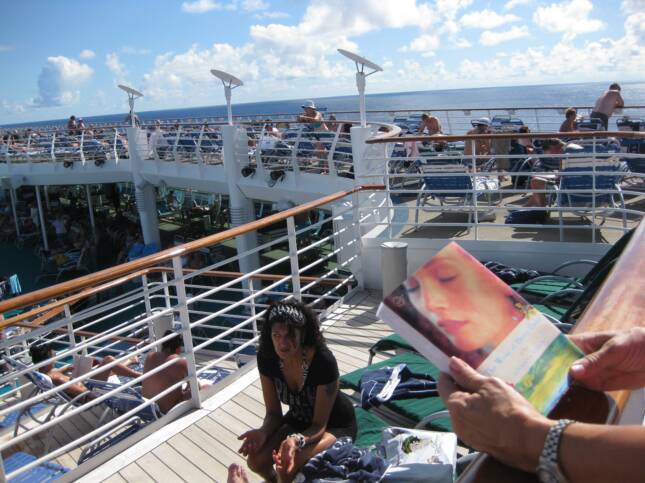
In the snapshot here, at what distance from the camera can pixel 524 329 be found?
0.88 metres

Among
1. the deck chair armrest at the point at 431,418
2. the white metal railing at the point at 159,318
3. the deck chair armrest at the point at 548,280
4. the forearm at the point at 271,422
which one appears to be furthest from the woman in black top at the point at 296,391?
the deck chair armrest at the point at 548,280

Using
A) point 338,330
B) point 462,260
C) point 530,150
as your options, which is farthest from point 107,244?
point 462,260

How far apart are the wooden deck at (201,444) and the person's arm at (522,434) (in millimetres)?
1958

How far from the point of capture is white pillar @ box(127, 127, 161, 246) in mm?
15121

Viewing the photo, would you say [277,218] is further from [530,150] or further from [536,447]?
[530,150]

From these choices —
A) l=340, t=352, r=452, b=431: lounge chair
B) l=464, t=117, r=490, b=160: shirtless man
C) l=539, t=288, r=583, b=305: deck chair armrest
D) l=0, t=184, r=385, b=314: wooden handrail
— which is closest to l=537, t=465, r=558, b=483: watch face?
l=340, t=352, r=452, b=431: lounge chair

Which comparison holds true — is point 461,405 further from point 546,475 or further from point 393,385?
Answer: point 393,385

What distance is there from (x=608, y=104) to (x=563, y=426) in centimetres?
843

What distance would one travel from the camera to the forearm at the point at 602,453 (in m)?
0.67

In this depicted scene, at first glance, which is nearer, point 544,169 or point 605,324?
point 605,324

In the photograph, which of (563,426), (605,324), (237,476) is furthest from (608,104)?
(563,426)

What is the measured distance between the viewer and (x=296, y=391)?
238cm

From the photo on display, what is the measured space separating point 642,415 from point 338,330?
10.9ft

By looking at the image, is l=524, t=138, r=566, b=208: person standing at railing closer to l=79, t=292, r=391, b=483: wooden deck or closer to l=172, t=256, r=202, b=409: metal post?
l=79, t=292, r=391, b=483: wooden deck
